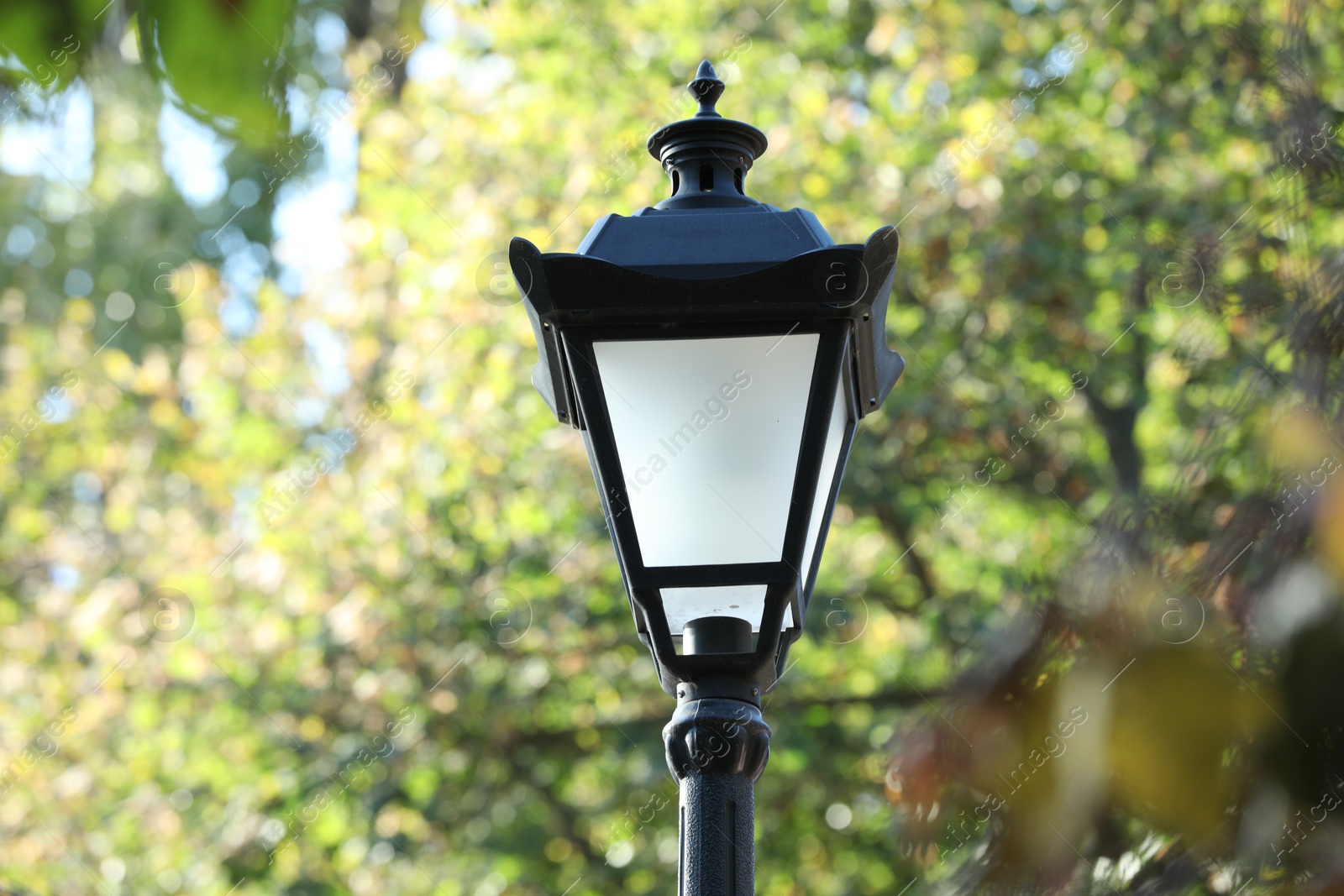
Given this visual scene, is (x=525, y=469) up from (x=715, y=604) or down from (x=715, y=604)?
up

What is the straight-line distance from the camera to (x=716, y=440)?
2320 millimetres

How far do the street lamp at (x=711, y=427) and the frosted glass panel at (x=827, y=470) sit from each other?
6 cm

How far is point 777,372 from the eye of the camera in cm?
230

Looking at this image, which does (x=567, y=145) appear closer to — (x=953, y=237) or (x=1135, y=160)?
(x=953, y=237)

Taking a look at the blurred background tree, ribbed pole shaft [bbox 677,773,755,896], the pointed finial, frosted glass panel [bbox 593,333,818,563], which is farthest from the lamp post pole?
the blurred background tree

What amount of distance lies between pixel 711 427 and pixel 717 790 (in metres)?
0.61

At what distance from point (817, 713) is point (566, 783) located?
5.34ft

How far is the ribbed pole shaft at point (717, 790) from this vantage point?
2.27 meters
